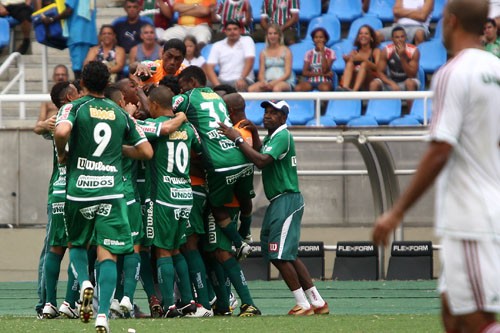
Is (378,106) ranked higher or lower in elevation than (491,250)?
lower

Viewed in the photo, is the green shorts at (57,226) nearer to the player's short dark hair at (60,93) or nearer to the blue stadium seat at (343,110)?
the player's short dark hair at (60,93)

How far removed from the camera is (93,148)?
9102 mm

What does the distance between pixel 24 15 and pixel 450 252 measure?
15.8m

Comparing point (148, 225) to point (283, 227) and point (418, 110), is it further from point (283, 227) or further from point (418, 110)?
point (418, 110)

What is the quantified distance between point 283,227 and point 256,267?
17.1ft

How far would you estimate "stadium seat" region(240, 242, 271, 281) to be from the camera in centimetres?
1617

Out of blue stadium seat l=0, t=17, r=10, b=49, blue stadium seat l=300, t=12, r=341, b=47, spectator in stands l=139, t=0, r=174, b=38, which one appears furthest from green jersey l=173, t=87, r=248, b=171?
blue stadium seat l=0, t=17, r=10, b=49

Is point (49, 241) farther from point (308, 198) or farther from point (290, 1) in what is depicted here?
point (290, 1)

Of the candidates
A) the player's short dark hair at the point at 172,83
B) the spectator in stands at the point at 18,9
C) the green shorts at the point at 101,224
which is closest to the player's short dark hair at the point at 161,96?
the player's short dark hair at the point at 172,83

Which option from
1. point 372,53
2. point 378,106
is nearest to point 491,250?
point 378,106

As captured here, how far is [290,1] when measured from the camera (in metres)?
19.2

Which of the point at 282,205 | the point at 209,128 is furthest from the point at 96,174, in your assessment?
the point at 282,205

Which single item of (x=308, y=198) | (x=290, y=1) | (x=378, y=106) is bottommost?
(x=308, y=198)

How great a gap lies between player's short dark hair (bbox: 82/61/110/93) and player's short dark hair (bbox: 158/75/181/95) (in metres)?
2.24
